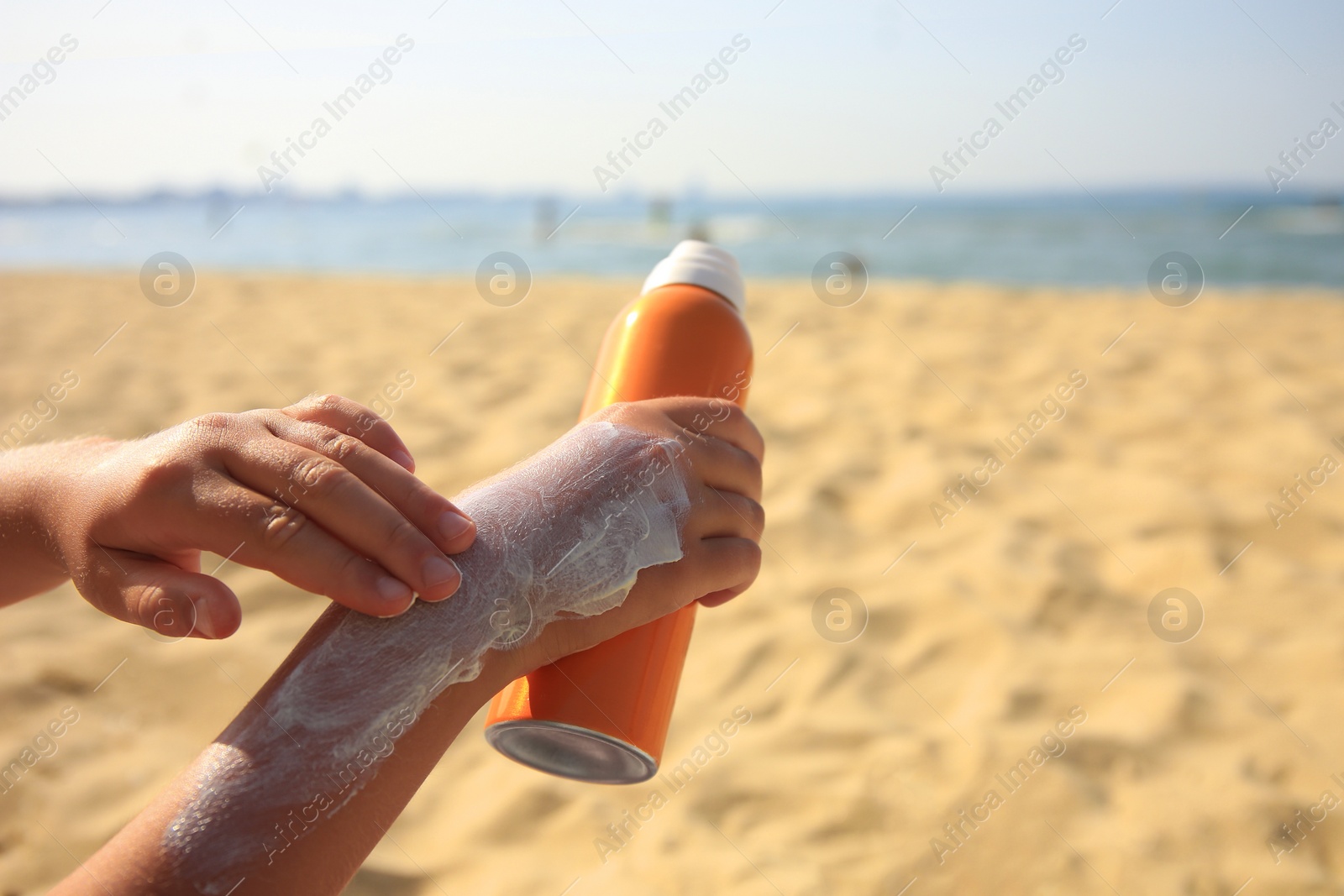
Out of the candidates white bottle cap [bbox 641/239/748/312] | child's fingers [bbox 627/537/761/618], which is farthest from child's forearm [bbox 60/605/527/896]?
white bottle cap [bbox 641/239/748/312]

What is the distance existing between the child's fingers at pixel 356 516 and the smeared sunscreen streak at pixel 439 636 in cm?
5

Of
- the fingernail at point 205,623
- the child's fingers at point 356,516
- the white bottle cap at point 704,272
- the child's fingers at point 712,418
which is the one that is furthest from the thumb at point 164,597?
the white bottle cap at point 704,272

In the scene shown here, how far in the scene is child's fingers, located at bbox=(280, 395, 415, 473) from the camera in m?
0.90

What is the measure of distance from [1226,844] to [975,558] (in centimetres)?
88

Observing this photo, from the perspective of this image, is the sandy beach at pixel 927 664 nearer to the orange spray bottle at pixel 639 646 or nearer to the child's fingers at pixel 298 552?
the orange spray bottle at pixel 639 646

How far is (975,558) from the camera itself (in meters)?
2.13

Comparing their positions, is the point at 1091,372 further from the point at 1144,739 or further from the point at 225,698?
the point at 225,698

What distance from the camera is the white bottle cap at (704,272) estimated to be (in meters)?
1.19

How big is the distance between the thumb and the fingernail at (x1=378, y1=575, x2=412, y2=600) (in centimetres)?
14

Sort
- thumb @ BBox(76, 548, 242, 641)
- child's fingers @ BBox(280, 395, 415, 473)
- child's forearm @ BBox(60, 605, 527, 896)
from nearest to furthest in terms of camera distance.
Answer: child's forearm @ BBox(60, 605, 527, 896), thumb @ BBox(76, 548, 242, 641), child's fingers @ BBox(280, 395, 415, 473)

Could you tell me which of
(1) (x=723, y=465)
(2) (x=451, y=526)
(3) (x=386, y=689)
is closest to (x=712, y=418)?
(1) (x=723, y=465)

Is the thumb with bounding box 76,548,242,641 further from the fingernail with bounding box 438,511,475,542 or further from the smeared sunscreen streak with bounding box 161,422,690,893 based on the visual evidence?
the fingernail with bounding box 438,511,475,542

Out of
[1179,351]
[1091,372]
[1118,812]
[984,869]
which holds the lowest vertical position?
[984,869]

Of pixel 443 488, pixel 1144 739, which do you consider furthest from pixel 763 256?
pixel 1144 739
